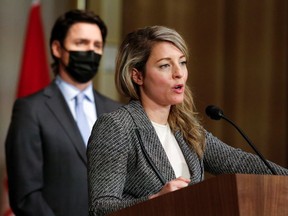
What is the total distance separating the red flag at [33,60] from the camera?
17.5ft

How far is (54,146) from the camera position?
4.02 m

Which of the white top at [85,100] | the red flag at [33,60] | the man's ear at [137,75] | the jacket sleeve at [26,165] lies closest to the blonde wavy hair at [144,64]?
the man's ear at [137,75]

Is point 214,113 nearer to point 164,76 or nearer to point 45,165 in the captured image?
point 164,76

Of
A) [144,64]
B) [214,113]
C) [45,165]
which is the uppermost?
[144,64]

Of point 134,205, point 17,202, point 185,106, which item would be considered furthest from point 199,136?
point 17,202

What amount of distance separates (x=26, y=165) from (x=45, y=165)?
10 cm

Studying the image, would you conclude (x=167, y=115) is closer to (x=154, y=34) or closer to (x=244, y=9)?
(x=154, y=34)

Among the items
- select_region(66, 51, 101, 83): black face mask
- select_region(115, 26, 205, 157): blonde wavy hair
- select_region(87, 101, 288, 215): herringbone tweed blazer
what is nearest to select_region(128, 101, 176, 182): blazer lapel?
select_region(87, 101, 288, 215): herringbone tweed blazer

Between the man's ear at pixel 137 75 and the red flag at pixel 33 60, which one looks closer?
the man's ear at pixel 137 75

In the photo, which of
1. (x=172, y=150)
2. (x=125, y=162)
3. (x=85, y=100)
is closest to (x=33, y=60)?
(x=85, y=100)

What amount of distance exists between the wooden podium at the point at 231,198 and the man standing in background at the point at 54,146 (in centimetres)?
174

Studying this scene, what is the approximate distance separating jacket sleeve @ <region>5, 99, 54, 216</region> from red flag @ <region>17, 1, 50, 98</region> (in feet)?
4.12

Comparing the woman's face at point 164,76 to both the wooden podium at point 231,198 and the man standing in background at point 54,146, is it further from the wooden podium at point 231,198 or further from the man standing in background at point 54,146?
the man standing in background at point 54,146

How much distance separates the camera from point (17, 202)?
395cm
